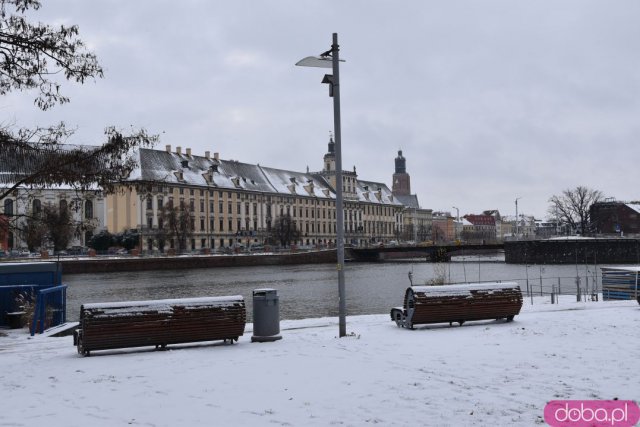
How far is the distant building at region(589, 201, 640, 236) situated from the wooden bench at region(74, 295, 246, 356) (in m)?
144

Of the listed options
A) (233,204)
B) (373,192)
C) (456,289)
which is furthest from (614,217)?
(456,289)

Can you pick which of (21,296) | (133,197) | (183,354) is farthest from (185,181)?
(183,354)

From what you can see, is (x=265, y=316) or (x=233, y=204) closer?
(x=265, y=316)

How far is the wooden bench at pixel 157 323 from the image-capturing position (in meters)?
11.5

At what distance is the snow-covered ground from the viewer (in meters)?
7.21

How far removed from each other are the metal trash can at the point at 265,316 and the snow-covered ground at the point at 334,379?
34cm

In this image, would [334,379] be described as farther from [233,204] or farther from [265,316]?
[233,204]

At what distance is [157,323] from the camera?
1190 centimetres

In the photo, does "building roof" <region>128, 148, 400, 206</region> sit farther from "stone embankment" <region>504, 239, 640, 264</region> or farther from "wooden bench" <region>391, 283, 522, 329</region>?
"wooden bench" <region>391, 283, 522, 329</region>

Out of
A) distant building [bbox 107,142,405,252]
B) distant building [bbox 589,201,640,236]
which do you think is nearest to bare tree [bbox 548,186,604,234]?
distant building [bbox 589,201,640,236]

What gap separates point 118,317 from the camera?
38.2 ft
